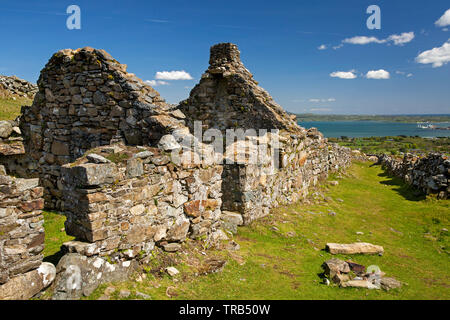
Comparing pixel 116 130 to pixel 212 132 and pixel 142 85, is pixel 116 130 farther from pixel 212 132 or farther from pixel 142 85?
pixel 212 132

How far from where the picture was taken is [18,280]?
398 cm

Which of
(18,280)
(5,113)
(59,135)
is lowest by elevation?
(18,280)

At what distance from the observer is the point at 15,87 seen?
2130cm

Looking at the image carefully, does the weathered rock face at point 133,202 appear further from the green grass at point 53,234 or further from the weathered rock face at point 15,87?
the weathered rock face at point 15,87

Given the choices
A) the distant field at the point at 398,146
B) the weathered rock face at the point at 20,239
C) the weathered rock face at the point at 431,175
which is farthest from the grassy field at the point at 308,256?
the distant field at the point at 398,146

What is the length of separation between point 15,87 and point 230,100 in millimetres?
17108

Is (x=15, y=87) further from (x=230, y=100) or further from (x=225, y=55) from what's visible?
(x=230, y=100)

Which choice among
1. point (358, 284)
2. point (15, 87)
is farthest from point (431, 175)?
point (15, 87)

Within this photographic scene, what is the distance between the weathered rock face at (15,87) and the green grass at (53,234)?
52.7 feet

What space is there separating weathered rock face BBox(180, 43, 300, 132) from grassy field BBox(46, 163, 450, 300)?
5.05 m

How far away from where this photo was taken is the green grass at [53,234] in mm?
6414

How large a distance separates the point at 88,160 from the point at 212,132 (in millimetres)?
11326
